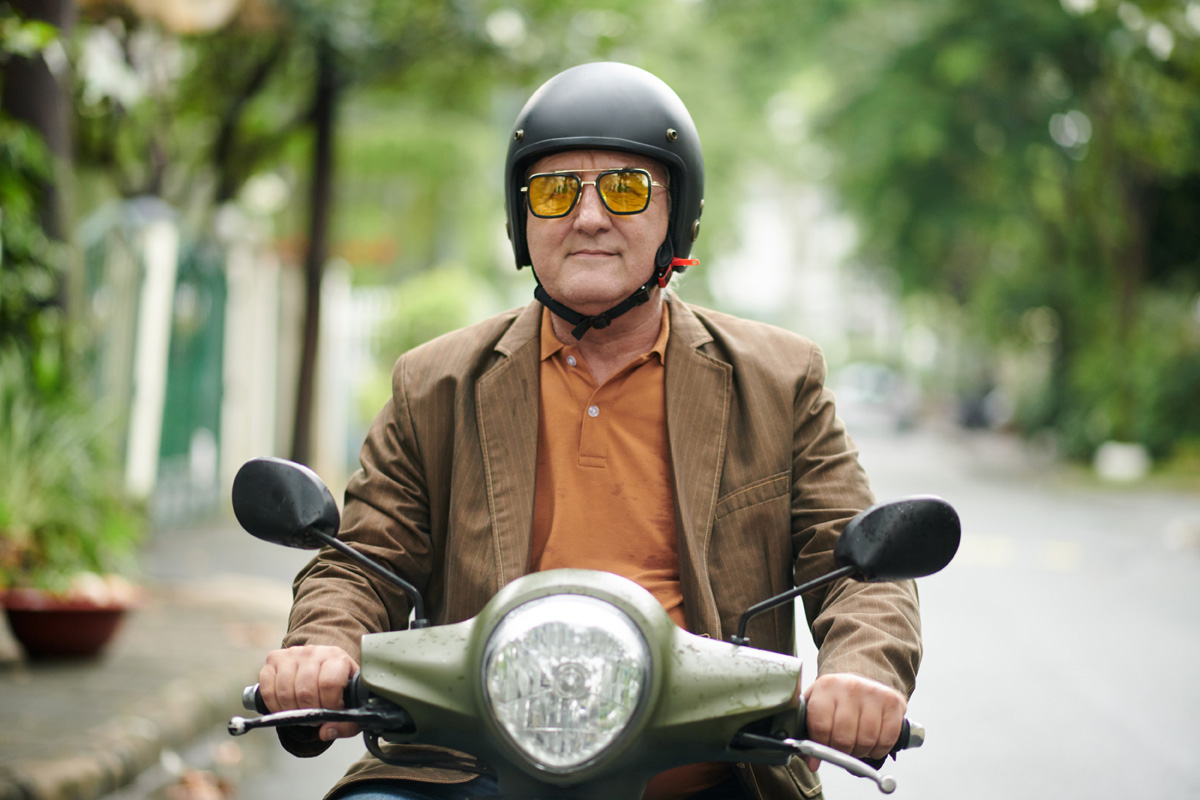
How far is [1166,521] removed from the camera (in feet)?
51.4

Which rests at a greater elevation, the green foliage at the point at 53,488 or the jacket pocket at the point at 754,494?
the jacket pocket at the point at 754,494

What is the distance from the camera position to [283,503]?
1.92 m

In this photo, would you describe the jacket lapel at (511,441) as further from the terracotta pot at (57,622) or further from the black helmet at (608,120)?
the terracotta pot at (57,622)

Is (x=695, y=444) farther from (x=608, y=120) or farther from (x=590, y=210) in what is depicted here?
(x=608, y=120)

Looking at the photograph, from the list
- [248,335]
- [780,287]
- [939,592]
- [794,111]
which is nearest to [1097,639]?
[939,592]

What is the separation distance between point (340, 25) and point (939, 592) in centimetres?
669

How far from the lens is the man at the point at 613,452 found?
2143 millimetres

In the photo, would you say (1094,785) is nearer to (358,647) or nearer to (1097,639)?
(1097,639)

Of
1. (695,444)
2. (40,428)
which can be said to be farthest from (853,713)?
(40,428)

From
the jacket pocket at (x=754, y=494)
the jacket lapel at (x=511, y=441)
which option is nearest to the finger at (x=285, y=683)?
the jacket lapel at (x=511, y=441)

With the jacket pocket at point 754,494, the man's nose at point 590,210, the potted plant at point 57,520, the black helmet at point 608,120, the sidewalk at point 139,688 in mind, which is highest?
the black helmet at point 608,120

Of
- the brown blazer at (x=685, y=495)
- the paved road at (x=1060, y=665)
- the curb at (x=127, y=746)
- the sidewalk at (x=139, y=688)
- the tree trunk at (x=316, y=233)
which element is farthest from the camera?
the tree trunk at (x=316, y=233)

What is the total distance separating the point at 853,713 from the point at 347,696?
704mm

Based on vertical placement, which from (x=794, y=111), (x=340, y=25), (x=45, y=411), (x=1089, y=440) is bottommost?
(x=1089, y=440)
